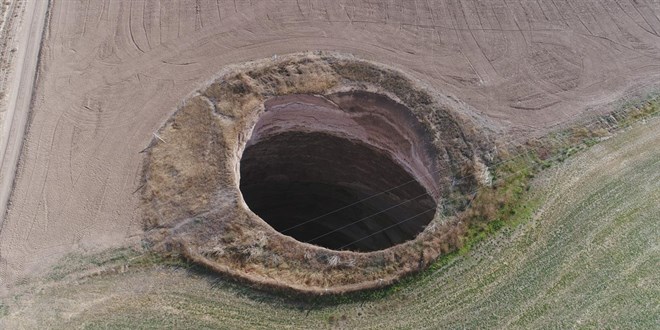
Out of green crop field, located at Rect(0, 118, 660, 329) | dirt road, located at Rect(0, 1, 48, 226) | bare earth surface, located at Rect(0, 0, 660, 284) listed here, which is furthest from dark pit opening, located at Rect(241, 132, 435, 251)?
dirt road, located at Rect(0, 1, 48, 226)

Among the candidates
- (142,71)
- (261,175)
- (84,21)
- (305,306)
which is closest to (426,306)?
(305,306)

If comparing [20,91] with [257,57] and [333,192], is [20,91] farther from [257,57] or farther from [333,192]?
[333,192]

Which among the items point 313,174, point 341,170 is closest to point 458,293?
point 341,170

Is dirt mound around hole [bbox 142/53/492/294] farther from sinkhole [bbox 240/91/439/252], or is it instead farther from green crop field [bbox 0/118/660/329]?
green crop field [bbox 0/118/660/329]

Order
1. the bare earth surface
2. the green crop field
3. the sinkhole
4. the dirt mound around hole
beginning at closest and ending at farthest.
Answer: the green crop field
the dirt mound around hole
the bare earth surface
the sinkhole

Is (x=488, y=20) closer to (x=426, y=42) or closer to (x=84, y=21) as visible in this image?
(x=426, y=42)
